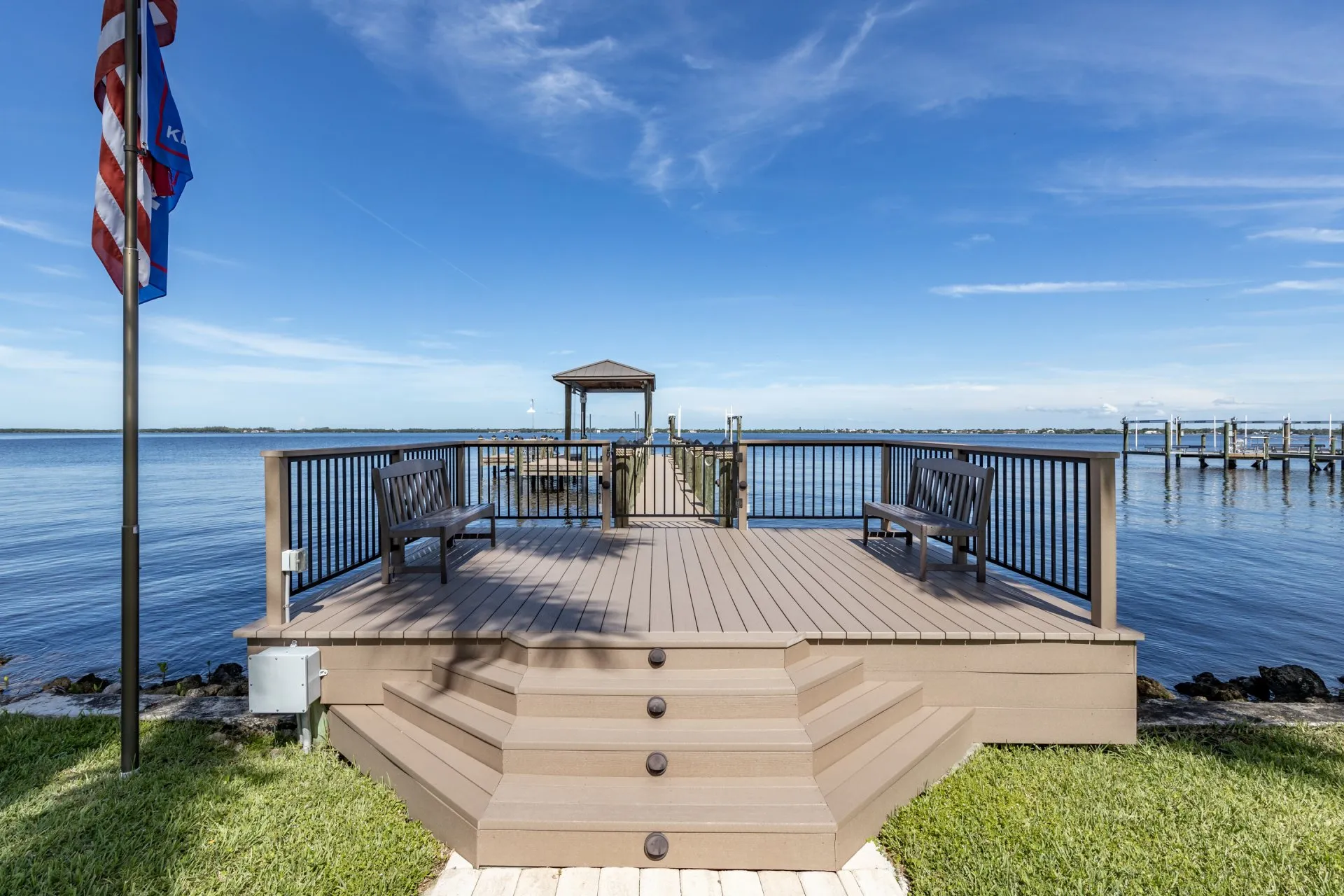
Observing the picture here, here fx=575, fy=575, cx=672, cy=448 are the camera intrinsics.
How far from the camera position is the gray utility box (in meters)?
2.76

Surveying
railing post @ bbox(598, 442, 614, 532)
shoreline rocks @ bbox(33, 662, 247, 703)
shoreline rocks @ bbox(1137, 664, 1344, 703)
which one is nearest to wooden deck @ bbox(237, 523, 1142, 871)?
shoreline rocks @ bbox(33, 662, 247, 703)

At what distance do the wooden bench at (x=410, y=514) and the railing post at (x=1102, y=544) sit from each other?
3.93 metres

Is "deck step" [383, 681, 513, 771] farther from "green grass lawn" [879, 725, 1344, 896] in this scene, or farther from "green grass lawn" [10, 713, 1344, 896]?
"green grass lawn" [879, 725, 1344, 896]

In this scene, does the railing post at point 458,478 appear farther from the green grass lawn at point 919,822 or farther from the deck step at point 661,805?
the deck step at point 661,805

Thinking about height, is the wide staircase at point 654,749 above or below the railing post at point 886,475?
below

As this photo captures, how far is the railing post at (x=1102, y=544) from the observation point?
9.86ft

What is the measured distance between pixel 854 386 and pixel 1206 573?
30.2 meters

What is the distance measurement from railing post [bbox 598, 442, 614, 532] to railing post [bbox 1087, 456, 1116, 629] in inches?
168

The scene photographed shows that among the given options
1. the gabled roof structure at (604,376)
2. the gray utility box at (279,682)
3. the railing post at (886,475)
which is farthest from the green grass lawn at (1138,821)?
the gabled roof structure at (604,376)

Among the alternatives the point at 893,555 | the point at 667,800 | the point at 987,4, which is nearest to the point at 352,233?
the point at 987,4

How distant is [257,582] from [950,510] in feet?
36.7

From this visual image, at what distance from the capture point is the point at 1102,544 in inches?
120

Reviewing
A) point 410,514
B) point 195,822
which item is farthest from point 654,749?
point 410,514

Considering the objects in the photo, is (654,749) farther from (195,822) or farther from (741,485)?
(741,485)
